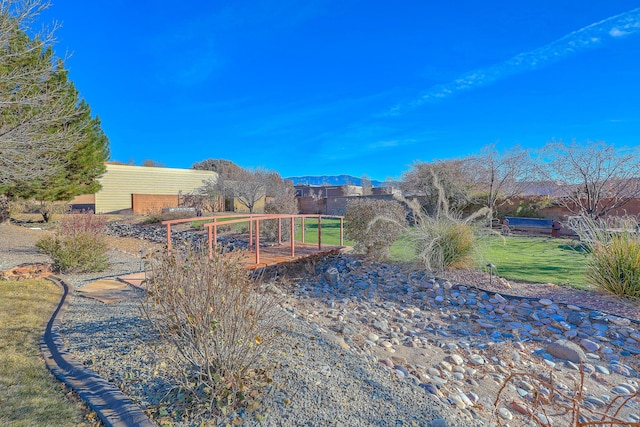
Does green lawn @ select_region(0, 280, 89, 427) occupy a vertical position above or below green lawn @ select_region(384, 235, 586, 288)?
below

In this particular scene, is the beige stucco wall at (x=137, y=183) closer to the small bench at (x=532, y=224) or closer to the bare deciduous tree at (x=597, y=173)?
the small bench at (x=532, y=224)

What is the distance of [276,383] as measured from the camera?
2.42 metres

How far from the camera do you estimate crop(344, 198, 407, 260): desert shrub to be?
308 inches

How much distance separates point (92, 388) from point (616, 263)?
264 inches

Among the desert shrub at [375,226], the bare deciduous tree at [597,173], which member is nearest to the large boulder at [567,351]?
the desert shrub at [375,226]

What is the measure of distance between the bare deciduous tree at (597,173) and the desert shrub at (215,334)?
12.2m

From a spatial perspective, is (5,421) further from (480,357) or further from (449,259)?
(449,259)

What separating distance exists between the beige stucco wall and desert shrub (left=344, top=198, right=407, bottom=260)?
20981 millimetres

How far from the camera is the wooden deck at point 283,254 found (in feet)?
21.8

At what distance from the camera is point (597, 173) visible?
11391 mm

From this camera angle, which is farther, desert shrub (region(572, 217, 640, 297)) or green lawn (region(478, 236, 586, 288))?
green lawn (region(478, 236, 586, 288))

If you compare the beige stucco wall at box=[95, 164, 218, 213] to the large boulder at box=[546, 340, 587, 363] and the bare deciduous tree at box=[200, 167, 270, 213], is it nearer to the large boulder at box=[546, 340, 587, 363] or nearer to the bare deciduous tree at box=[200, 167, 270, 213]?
the bare deciduous tree at box=[200, 167, 270, 213]

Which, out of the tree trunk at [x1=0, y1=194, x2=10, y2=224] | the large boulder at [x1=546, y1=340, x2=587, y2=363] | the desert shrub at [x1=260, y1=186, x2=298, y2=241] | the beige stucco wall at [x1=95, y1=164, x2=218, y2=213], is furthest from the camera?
the beige stucco wall at [x1=95, y1=164, x2=218, y2=213]

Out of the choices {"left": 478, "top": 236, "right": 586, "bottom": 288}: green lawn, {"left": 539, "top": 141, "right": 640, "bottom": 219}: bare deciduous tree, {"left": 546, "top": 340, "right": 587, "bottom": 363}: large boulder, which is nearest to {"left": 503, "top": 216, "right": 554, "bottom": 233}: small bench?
{"left": 539, "top": 141, "right": 640, "bottom": 219}: bare deciduous tree
